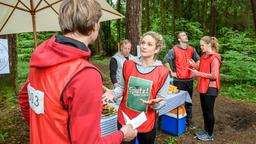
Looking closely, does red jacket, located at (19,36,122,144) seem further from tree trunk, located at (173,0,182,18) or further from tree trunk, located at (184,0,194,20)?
tree trunk, located at (184,0,194,20)

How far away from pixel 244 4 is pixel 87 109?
1727 cm

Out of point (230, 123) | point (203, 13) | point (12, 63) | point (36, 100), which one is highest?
point (203, 13)

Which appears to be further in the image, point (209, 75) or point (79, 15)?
point (209, 75)

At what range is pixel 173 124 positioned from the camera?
228 inches

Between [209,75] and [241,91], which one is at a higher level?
[209,75]

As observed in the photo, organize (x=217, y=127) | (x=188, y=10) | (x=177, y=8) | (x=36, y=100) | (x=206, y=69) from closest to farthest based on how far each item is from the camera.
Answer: (x=36, y=100), (x=206, y=69), (x=217, y=127), (x=177, y=8), (x=188, y=10)

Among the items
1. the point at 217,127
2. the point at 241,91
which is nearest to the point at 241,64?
the point at 241,91

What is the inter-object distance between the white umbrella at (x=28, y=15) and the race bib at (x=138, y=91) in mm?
2042

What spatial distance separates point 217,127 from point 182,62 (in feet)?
5.56

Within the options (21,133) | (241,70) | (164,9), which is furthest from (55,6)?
(164,9)

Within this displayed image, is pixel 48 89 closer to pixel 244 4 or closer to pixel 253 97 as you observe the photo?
pixel 253 97

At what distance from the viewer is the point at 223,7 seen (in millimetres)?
18234

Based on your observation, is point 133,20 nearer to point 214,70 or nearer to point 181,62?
point 181,62

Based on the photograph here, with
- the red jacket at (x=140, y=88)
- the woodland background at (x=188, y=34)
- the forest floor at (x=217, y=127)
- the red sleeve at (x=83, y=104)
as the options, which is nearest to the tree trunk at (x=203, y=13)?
the woodland background at (x=188, y=34)
